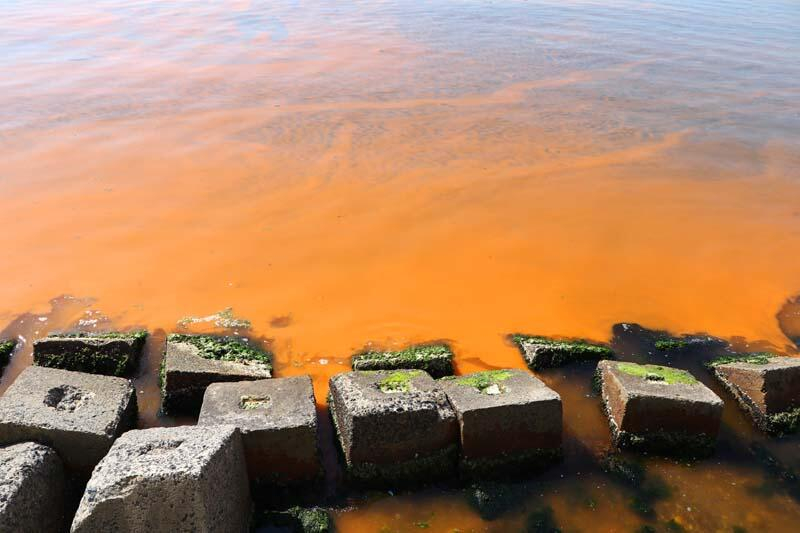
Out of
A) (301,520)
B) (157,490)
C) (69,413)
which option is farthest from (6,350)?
(301,520)

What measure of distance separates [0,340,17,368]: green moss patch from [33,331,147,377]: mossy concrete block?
0.50 meters

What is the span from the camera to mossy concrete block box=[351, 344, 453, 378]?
5.80 m

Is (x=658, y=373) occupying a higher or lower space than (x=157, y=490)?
lower

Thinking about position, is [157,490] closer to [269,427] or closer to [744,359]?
[269,427]

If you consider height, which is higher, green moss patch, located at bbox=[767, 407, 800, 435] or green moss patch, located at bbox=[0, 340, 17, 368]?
green moss patch, located at bbox=[0, 340, 17, 368]

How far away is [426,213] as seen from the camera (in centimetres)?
880

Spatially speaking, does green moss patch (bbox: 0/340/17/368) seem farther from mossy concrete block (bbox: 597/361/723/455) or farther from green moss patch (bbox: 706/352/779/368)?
green moss patch (bbox: 706/352/779/368)

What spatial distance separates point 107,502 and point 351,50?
15.5 metres

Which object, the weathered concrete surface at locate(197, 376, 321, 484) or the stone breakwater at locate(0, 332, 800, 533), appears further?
the weathered concrete surface at locate(197, 376, 321, 484)

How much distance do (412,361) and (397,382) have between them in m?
0.84

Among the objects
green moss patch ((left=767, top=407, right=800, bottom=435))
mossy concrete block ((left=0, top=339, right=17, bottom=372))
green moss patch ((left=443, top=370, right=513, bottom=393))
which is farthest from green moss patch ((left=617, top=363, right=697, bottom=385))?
mossy concrete block ((left=0, top=339, right=17, bottom=372))

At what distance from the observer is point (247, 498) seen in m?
4.35

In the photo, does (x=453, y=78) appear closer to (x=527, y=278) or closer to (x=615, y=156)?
(x=615, y=156)

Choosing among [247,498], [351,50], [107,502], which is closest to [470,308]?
[247,498]
